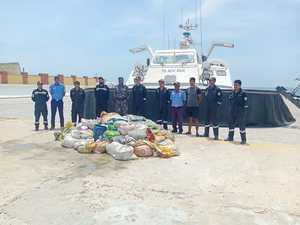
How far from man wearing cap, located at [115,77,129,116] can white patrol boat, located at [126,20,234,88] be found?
4.06m

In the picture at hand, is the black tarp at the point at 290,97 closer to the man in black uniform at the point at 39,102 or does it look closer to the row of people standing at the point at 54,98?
the row of people standing at the point at 54,98

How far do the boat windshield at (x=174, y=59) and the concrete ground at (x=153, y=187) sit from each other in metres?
9.57

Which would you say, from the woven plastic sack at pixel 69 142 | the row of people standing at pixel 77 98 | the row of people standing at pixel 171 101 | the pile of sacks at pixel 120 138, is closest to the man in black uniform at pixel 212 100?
the row of people standing at pixel 171 101

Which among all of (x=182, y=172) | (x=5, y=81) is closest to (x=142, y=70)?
(x=182, y=172)

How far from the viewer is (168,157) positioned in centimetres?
792

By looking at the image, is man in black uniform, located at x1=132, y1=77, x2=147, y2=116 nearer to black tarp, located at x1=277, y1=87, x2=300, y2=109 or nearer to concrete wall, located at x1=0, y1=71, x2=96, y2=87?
black tarp, located at x1=277, y1=87, x2=300, y2=109

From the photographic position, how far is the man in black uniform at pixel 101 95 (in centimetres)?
1172

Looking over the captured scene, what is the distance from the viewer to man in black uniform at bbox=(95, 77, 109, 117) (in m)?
11.7

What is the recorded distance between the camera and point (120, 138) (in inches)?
328

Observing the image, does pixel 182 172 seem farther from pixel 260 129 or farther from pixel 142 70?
pixel 142 70

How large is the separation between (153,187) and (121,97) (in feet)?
20.4

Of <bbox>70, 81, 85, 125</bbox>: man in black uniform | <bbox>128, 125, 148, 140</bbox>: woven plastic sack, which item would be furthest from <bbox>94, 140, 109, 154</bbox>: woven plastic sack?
<bbox>70, 81, 85, 125</bbox>: man in black uniform

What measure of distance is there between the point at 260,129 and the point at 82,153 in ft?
22.8

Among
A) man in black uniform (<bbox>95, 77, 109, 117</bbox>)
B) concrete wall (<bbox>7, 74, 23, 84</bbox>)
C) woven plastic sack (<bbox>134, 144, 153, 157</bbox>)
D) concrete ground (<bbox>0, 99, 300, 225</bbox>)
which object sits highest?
concrete wall (<bbox>7, 74, 23, 84</bbox>)
